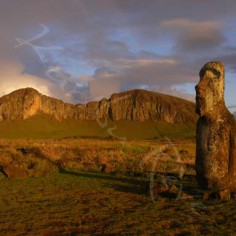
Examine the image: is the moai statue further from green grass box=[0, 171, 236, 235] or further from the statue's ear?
green grass box=[0, 171, 236, 235]

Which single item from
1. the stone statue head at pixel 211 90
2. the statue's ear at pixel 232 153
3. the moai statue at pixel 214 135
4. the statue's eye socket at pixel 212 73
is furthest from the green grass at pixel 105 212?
the statue's eye socket at pixel 212 73

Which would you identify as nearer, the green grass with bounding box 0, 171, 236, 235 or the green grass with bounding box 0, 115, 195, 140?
the green grass with bounding box 0, 171, 236, 235

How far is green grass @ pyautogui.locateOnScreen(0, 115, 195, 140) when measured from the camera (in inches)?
5639

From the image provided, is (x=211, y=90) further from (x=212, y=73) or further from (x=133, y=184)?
(x=133, y=184)

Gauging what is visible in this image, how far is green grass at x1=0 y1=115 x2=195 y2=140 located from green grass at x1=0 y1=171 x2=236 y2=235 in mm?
123654

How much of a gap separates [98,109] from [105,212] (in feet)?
553

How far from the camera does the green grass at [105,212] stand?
30.7ft

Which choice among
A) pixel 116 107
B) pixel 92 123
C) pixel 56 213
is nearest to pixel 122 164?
pixel 56 213

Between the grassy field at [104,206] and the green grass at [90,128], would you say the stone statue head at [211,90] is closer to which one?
the grassy field at [104,206]

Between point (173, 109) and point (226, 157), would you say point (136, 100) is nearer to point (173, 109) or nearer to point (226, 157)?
point (173, 109)

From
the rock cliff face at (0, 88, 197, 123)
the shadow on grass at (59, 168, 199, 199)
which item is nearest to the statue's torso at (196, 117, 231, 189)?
the shadow on grass at (59, 168, 199, 199)

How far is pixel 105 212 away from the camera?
1120cm

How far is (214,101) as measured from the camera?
1440cm

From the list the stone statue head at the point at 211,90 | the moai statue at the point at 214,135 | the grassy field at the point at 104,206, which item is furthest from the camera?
the stone statue head at the point at 211,90
